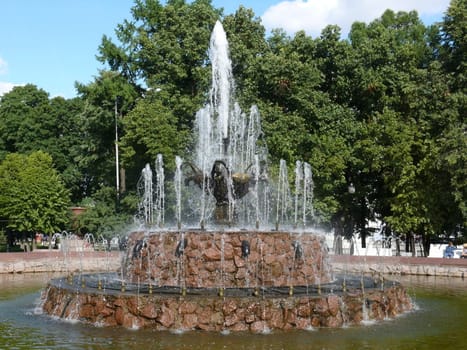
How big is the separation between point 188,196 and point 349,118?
1044cm

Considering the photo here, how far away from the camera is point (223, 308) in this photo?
1418cm

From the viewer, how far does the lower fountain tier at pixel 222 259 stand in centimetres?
1716

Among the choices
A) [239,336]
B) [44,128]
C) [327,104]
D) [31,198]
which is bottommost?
[239,336]

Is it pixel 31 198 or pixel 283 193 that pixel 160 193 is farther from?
pixel 31 198

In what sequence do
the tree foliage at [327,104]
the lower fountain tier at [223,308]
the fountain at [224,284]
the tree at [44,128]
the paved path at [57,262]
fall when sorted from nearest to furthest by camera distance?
the lower fountain tier at [223,308] < the fountain at [224,284] < the paved path at [57,262] < the tree foliage at [327,104] < the tree at [44,128]

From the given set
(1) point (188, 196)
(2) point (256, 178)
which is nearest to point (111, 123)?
(1) point (188, 196)

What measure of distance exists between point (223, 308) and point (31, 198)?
32916 millimetres

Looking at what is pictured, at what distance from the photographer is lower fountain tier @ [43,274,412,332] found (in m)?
14.2

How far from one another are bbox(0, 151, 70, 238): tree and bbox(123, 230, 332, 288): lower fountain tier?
27.8 m

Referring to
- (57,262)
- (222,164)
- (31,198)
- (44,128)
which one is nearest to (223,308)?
(222,164)

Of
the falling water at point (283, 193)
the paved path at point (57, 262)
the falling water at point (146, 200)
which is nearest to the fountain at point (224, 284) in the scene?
the falling water at point (283, 193)

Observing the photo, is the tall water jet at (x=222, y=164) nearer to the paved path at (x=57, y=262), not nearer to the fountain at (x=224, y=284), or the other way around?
the fountain at (x=224, y=284)

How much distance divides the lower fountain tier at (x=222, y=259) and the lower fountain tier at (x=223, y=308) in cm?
128

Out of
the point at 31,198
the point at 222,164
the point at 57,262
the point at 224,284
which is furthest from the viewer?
the point at 31,198
